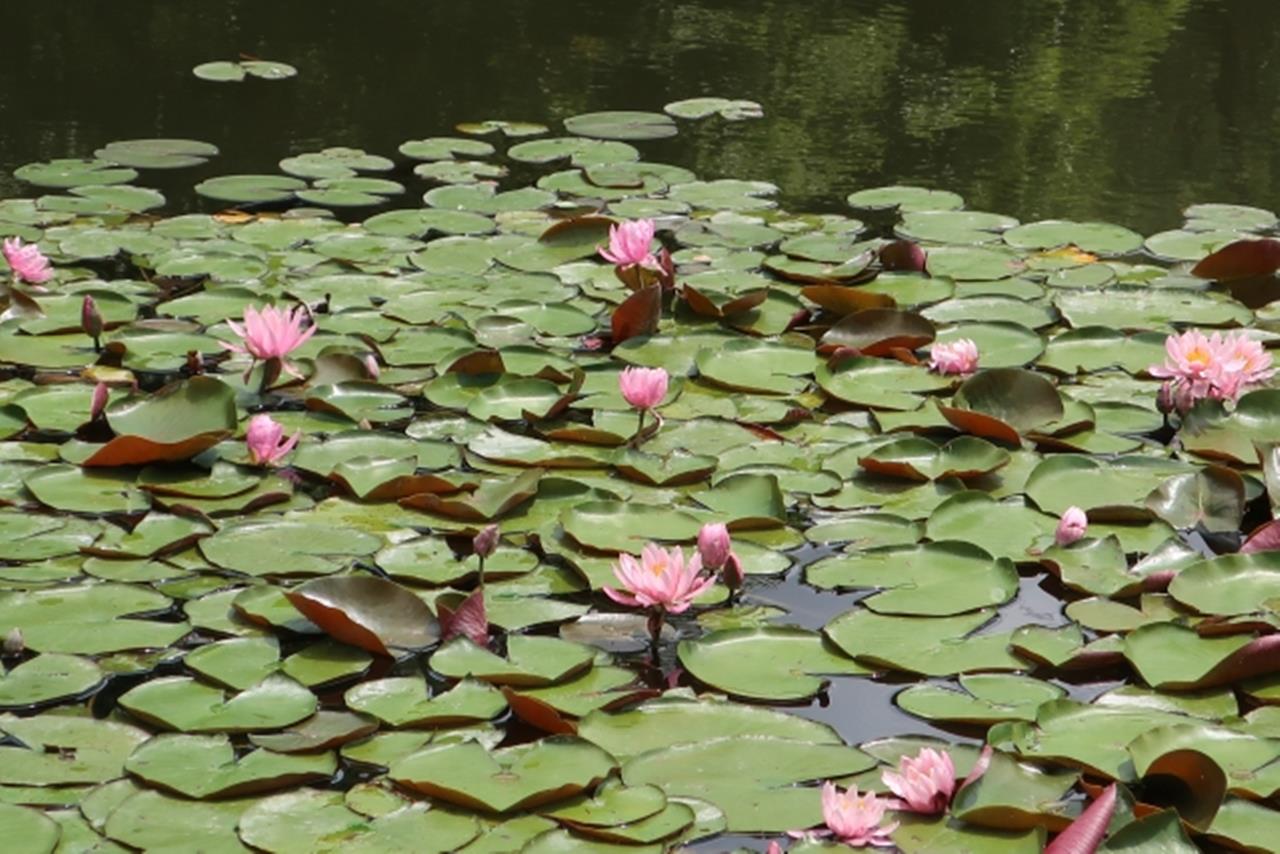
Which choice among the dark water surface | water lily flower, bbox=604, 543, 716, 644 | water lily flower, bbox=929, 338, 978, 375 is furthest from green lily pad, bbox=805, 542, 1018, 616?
the dark water surface

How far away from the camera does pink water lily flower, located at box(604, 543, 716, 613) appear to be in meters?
2.54

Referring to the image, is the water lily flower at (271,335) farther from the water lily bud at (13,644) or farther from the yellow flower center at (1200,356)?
the yellow flower center at (1200,356)

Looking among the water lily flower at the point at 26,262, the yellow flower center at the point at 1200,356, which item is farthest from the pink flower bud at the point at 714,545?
the water lily flower at the point at 26,262

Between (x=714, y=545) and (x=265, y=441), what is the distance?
0.91 metres

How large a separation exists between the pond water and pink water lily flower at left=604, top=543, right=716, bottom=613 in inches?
3.6

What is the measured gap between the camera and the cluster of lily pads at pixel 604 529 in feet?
7.37

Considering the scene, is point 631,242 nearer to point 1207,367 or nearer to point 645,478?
point 645,478

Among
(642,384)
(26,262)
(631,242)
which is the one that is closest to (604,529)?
(642,384)

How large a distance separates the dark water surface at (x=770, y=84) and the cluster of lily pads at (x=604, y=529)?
747mm

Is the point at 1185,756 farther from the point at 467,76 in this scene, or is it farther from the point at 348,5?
the point at 348,5

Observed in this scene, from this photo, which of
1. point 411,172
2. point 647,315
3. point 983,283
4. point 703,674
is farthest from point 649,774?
point 411,172

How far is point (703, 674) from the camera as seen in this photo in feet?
8.36

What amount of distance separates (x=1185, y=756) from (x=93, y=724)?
1.39 meters

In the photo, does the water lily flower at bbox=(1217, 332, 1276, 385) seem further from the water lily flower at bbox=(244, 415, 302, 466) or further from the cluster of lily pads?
the water lily flower at bbox=(244, 415, 302, 466)
